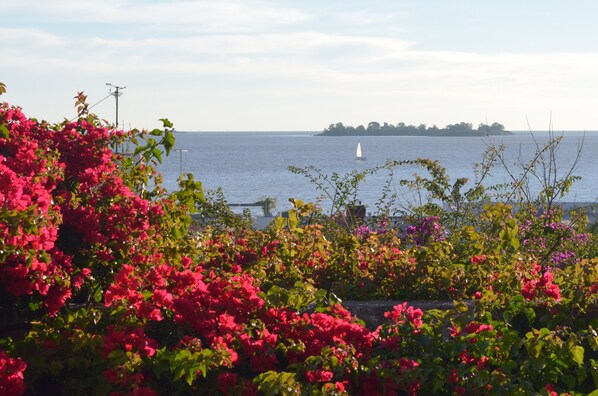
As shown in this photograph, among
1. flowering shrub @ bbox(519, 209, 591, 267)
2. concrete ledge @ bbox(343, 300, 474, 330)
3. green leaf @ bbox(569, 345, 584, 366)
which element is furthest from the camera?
flowering shrub @ bbox(519, 209, 591, 267)

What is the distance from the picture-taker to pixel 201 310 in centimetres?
482

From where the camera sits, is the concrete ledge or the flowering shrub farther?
the flowering shrub

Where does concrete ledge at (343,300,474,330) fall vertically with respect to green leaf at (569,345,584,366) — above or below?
below

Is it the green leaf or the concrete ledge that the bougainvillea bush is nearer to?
the green leaf

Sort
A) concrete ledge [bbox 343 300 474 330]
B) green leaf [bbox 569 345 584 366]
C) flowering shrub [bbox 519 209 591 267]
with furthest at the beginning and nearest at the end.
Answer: flowering shrub [bbox 519 209 591 267], concrete ledge [bbox 343 300 474 330], green leaf [bbox 569 345 584 366]

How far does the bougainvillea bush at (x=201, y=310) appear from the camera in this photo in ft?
14.7

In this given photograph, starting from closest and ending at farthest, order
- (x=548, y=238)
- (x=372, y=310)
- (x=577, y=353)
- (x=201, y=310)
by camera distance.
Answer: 1. (x=577, y=353)
2. (x=201, y=310)
3. (x=372, y=310)
4. (x=548, y=238)

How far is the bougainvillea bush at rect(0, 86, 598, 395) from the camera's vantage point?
14.7 ft

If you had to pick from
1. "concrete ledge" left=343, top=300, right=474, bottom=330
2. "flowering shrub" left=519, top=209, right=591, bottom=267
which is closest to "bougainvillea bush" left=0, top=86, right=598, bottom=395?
"concrete ledge" left=343, top=300, right=474, bottom=330

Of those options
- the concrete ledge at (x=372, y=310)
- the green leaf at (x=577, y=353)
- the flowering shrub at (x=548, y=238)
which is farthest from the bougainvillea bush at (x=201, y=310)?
the flowering shrub at (x=548, y=238)

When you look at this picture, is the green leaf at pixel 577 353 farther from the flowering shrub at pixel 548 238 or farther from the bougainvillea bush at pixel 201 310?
the flowering shrub at pixel 548 238

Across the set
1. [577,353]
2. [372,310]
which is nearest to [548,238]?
[372,310]

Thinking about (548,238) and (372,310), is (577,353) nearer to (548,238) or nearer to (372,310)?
(372,310)

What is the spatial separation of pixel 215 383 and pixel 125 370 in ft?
1.57
